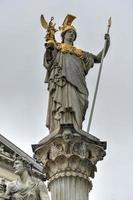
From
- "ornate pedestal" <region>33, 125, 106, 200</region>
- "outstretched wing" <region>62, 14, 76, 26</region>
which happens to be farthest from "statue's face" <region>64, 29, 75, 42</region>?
"ornate pedestal" <region>33, 125, 106, 200</region>

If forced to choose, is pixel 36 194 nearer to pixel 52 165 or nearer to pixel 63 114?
pixel 52 165

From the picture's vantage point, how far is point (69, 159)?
1466cm

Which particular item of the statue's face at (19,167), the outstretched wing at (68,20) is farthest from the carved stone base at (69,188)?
the outstretched wing at (68,20)

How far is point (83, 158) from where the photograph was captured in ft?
48.3

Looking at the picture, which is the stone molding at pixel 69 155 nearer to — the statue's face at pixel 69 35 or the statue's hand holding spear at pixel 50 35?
the statue's hand holding spear at pixel 50 35

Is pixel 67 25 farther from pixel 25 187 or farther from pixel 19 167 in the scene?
pixel 25 187

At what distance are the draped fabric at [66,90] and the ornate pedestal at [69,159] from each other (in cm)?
42

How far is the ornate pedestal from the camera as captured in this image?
14.5m

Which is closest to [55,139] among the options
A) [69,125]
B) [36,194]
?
[69,125]

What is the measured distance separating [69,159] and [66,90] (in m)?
1.67

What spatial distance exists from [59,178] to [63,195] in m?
0.42

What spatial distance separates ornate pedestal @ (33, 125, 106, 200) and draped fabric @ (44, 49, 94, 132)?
0.42m

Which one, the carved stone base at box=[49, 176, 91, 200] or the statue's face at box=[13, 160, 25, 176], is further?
the statue's face at box=[13, 160, 25, 176]

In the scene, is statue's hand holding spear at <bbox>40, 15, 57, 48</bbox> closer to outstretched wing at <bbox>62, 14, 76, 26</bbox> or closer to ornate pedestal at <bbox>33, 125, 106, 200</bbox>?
outstretched wing at <bbox>62, 14, 76, 26</bbox>
